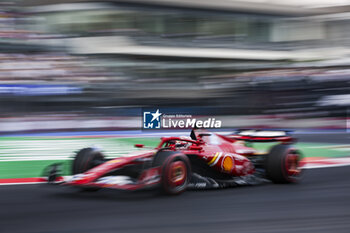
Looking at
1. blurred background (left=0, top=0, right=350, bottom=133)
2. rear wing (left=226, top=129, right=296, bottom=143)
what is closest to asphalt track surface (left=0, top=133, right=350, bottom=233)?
rear wing (left=226, top=129, right=296, bottom=143)

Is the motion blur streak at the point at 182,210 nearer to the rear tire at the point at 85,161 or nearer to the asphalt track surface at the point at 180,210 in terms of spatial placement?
the asphalt track surface at the point at 180,210

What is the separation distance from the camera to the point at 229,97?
1482 cm

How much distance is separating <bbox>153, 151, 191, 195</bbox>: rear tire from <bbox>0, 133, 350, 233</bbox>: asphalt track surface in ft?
0.34

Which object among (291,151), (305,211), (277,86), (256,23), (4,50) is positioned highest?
(256,23)

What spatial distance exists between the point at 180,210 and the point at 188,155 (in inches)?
44.3

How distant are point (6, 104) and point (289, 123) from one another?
754cm

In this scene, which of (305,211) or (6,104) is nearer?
(305,211)

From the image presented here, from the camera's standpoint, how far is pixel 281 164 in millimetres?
6176

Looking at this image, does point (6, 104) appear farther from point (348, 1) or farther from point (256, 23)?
point (348, 1)

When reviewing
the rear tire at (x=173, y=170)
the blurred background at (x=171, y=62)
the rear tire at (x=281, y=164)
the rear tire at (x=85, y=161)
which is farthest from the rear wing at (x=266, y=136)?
the blurred background at (x=171, y=62)

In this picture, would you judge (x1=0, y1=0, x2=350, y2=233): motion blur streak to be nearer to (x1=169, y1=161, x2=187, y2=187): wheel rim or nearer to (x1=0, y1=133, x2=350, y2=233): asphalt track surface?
(x1=0, y1=133, x2=350, y2=233): asphalt track surface

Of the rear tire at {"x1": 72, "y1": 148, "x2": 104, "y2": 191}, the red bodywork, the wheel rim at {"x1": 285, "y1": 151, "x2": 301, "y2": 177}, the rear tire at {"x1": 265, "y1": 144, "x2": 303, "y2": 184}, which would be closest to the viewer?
the red bodywork

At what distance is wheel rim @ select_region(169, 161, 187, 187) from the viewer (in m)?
5.24

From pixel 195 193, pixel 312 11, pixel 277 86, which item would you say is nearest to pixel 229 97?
pixel 277 86
